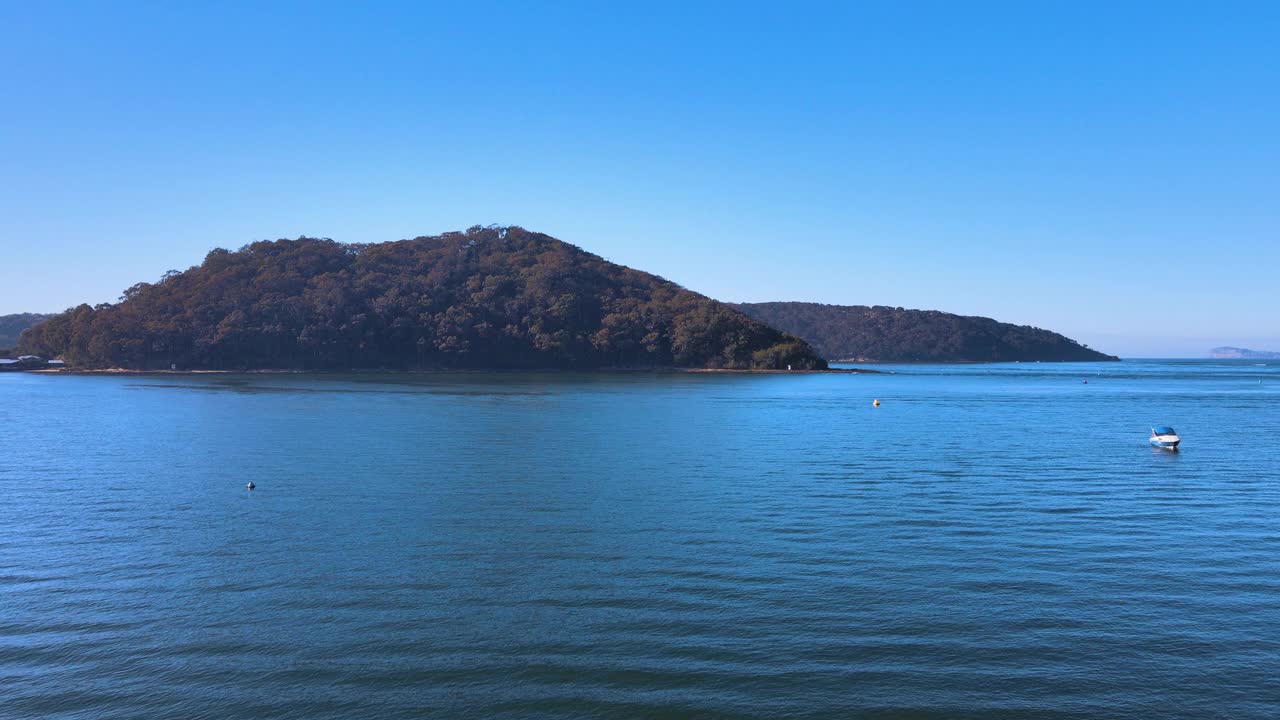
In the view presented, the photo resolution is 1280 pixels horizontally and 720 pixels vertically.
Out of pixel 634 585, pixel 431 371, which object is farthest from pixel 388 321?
pixel 634 585

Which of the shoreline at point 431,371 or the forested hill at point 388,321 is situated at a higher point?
the forested hill at point 388,321

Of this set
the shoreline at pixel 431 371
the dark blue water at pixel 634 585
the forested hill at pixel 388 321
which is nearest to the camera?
the dark blue water at pixel 634 585

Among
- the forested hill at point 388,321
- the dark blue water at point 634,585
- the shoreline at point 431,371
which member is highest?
the forested hill at point 388,321

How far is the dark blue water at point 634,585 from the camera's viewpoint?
431 inches

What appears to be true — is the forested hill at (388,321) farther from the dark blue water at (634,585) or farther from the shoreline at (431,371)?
the dark blue water at (634,585)

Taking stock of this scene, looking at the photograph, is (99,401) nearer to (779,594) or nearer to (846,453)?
(846,453)

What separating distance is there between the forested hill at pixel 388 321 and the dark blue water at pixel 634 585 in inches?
5141

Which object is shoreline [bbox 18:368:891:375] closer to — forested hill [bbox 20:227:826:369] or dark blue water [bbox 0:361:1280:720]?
forested hill [bbox 20:227:826:369]

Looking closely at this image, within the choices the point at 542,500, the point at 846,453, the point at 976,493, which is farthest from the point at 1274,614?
the point at 846,453

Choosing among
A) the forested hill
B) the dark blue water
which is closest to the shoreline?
the forested hill

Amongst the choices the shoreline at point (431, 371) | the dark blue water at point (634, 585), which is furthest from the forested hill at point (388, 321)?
the dark blue water at point (634, 585)

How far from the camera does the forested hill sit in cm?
15400

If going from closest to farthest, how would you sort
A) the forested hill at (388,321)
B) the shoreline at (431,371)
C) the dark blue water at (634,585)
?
the dark blue water at (634,585)
the shoreline at (431,371)
the forested hill at (388,321)

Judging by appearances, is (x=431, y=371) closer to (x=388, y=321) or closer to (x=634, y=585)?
(x=388, y=321)
